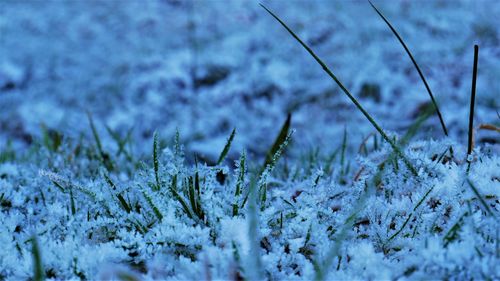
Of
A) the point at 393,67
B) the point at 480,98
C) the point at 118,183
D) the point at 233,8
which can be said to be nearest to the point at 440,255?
the point at 118,183

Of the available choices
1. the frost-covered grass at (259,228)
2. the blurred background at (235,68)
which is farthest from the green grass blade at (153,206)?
the blurred background at (235,68)

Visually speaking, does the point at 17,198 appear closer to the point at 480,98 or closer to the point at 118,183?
the point at 118,183

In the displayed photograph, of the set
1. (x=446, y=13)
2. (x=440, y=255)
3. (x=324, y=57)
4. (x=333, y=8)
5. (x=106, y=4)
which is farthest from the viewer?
(x=106, y=4)

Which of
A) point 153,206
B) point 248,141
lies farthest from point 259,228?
point 248,141

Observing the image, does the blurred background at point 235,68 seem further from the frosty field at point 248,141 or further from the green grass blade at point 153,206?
the green grass blade at point 153,206

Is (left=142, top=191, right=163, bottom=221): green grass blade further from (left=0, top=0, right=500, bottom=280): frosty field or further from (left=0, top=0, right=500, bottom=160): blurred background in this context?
(left=0, top=0, right=500, bottom=160): blurred background

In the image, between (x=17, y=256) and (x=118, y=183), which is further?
(x=118, y=183)
